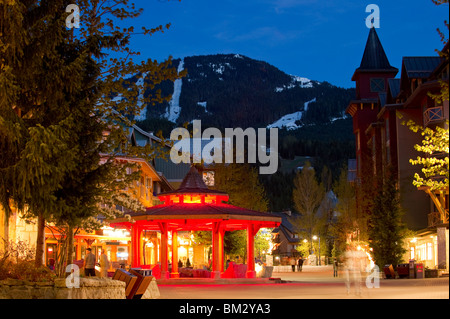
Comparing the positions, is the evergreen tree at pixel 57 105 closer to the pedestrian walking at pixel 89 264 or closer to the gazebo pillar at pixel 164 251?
the pedestrian walking at pixel 89 264

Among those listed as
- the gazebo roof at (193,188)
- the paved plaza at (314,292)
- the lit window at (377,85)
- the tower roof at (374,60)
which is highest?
the tower roof at (374,60)

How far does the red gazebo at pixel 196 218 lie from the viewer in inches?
1267

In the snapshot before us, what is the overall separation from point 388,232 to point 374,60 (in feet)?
93.9

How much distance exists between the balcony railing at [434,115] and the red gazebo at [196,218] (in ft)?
39.5

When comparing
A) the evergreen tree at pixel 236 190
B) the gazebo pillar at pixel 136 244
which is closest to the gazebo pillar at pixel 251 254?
the gazebo pillar at pixel 136 244

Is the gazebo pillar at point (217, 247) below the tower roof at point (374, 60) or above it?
below

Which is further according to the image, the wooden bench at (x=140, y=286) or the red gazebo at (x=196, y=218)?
the red gazebo at (x=196, y=218)

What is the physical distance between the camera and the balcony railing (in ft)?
129

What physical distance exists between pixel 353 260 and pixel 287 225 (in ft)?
347

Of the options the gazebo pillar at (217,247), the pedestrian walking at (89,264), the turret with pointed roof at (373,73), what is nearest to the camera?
the pedestrian walking at (89,264)

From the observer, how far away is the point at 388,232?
41281 millimetres

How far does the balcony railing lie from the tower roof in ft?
81.4

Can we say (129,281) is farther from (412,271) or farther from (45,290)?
Answer: (412,271)
